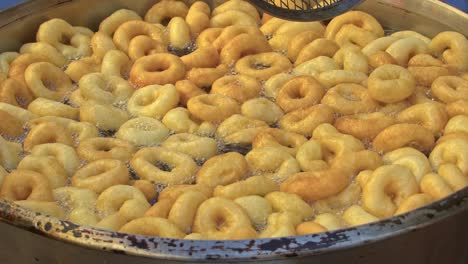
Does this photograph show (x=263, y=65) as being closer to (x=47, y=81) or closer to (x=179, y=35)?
(x=179, y=35)

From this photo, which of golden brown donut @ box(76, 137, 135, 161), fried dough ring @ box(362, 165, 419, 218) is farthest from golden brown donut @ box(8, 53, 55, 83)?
fried dough ring @ box(362, 165, 419, 218)

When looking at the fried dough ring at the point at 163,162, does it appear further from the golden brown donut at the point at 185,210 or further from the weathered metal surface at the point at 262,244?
the weathered metal surface at the point at 262,244

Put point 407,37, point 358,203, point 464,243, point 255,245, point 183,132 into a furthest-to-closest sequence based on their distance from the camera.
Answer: point 407,37 → point 183,132 → point 358,203 → point 464,243 → point 255,245

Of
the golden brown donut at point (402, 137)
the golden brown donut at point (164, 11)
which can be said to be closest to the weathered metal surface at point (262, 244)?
the golden brown donut at point (402, 137)

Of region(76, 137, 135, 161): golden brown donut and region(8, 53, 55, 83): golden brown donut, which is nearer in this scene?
region(76, 137, 135, 161): golden brown donut

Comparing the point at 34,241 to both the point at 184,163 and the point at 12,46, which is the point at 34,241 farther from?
the point at 12,46

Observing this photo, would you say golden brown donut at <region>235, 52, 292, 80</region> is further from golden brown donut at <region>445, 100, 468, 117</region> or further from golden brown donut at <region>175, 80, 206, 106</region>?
golden brown donut at <region>445, 100, 468, 117</region>

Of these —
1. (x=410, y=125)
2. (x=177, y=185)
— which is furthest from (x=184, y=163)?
(x=410, y=125)
